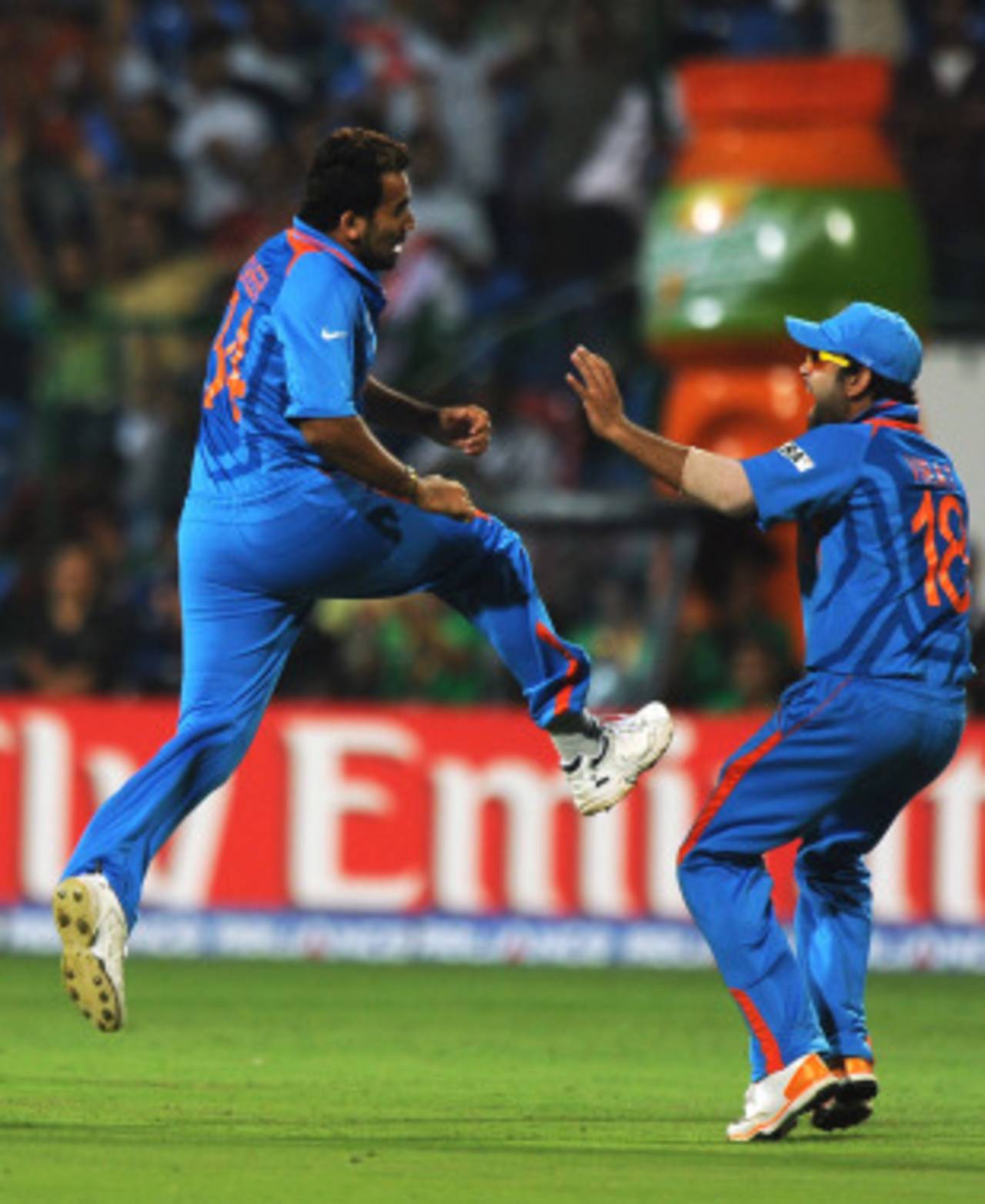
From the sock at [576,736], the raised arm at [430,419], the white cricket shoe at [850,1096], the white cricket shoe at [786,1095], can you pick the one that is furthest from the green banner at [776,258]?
the white cricket shoe at [786,1095]

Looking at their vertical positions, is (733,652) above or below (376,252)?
below

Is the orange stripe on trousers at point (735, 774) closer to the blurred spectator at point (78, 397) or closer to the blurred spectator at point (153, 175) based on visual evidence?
the blurred spectator at point (78, 397)

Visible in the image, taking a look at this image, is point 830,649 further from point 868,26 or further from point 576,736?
point 868,26

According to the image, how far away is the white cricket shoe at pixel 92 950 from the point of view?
8.14m

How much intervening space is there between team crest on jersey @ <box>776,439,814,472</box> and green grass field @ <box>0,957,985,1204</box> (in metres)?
1.70

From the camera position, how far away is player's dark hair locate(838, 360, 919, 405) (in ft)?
27.6

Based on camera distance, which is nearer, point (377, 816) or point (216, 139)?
point (377, 816)

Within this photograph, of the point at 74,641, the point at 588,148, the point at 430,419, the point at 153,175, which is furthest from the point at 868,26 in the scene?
the point at 430,419

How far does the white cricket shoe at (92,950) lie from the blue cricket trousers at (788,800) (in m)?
1.47

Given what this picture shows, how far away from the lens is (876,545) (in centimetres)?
829

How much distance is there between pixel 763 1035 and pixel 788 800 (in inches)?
23.5

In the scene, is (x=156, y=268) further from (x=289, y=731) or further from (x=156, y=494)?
(x=289, y=731)

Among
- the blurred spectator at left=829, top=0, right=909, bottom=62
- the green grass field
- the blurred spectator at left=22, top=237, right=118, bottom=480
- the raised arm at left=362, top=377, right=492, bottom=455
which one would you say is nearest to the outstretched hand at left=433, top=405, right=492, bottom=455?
the raised arm at left=362, top=377, right=492, bottom=455

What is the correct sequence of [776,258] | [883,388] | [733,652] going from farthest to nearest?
[776,258], [733,652], [883,388]
